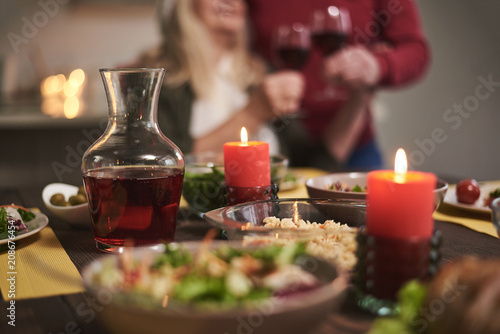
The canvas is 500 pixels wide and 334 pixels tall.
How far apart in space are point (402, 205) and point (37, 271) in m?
0.52

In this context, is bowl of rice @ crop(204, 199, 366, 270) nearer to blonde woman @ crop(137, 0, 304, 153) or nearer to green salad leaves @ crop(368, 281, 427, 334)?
green salad leaves @ crop(368, 281, 427, 334)

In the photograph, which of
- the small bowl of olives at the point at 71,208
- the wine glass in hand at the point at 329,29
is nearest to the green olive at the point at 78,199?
the small bowl of olives at the point at 71,208

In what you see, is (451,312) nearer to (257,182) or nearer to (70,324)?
(70,324)

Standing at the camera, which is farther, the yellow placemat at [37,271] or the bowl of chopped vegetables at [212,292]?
the yellow placemat at [37,271]

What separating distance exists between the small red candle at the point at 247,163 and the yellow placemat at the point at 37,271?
300 mm

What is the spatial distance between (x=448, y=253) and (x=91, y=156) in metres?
0.58

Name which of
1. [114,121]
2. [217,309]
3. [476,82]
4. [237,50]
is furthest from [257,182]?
[476,82]

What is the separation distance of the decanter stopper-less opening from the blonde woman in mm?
1482

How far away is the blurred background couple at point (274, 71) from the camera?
252 centimetres

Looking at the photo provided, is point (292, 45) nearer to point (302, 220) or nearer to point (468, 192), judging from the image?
point (468, 192)

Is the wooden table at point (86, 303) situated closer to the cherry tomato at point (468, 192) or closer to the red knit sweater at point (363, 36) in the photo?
the cherry tomato at point (468, 192)

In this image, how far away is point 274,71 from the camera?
9.99 ft

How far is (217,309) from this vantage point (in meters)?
0.41

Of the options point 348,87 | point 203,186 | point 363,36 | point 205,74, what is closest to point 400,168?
point 203,186
